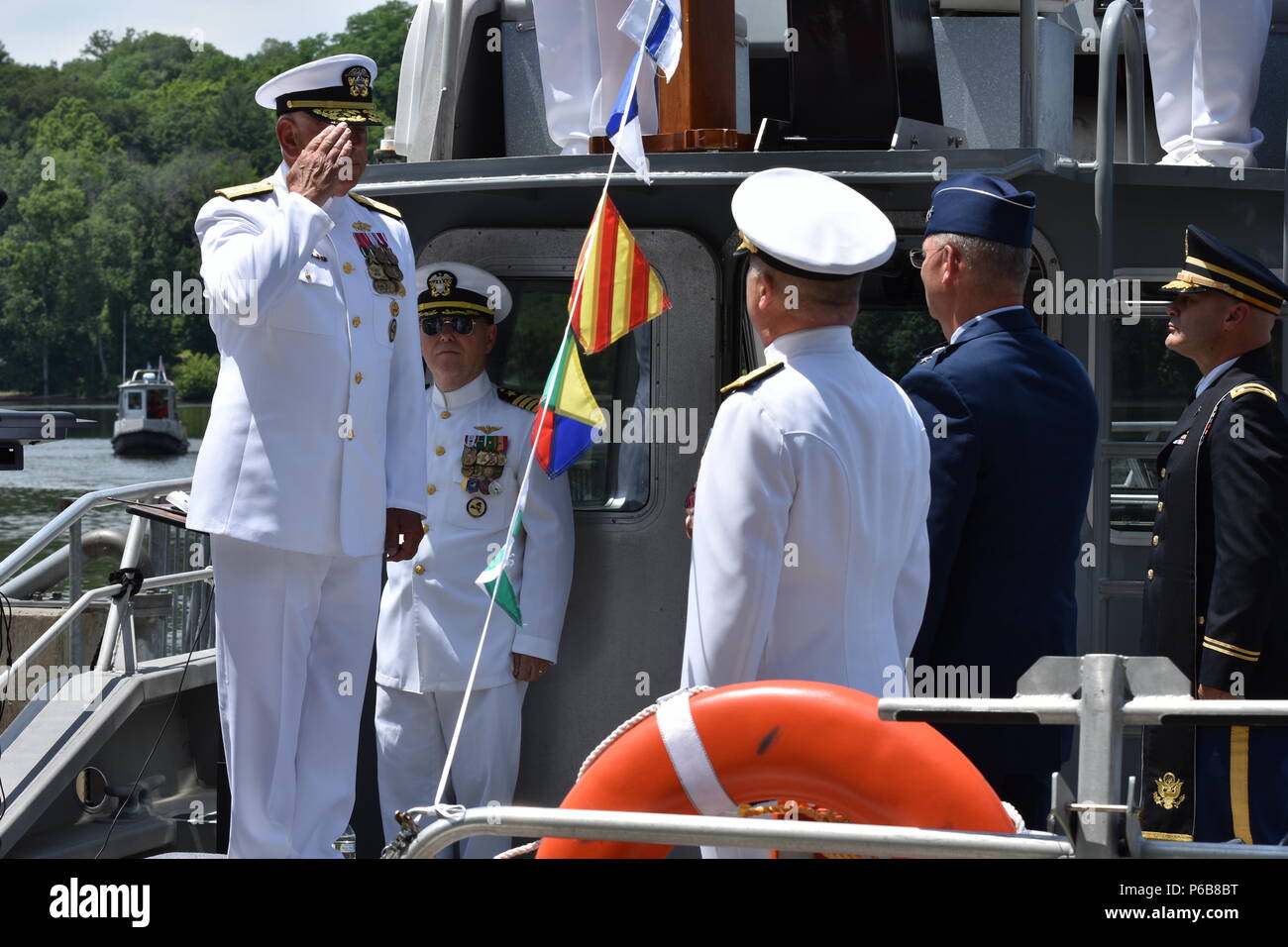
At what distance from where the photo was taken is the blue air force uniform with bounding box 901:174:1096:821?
149 inches

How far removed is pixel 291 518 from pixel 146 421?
59081mm

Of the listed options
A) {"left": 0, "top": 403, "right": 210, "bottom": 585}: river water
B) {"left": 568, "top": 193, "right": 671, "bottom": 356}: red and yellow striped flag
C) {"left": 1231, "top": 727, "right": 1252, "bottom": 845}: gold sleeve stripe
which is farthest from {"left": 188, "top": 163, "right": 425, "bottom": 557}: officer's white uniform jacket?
{"left": 0, "top": 403, "right": 210, "bottom": 585}: river water

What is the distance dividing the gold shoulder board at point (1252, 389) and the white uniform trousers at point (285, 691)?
2279 mm

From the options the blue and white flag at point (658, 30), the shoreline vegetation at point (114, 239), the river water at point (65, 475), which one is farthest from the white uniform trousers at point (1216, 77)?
the shoreline vegetation at point (114, 239)

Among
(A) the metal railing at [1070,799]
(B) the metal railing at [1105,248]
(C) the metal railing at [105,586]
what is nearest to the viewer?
(A) the metal railing at [1070,799]

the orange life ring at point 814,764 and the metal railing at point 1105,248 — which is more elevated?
the metal railing at point 1105,248

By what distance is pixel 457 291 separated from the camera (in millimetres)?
5117

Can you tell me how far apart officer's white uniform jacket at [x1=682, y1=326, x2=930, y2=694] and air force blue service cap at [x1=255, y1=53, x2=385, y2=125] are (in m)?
1.54

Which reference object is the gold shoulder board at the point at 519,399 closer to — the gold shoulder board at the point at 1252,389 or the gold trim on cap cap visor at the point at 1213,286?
the gold trim on cap cap visor at the point at 1213,286

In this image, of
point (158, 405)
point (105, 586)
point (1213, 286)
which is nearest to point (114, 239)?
point (158, 405)

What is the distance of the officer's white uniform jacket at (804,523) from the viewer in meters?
3.18

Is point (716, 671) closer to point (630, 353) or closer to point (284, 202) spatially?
point (284, 202)

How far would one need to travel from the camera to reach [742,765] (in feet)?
9.22

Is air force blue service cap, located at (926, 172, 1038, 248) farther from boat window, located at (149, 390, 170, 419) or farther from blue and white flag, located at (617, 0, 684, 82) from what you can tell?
boat window, located at (149, 390, 170, 419)
